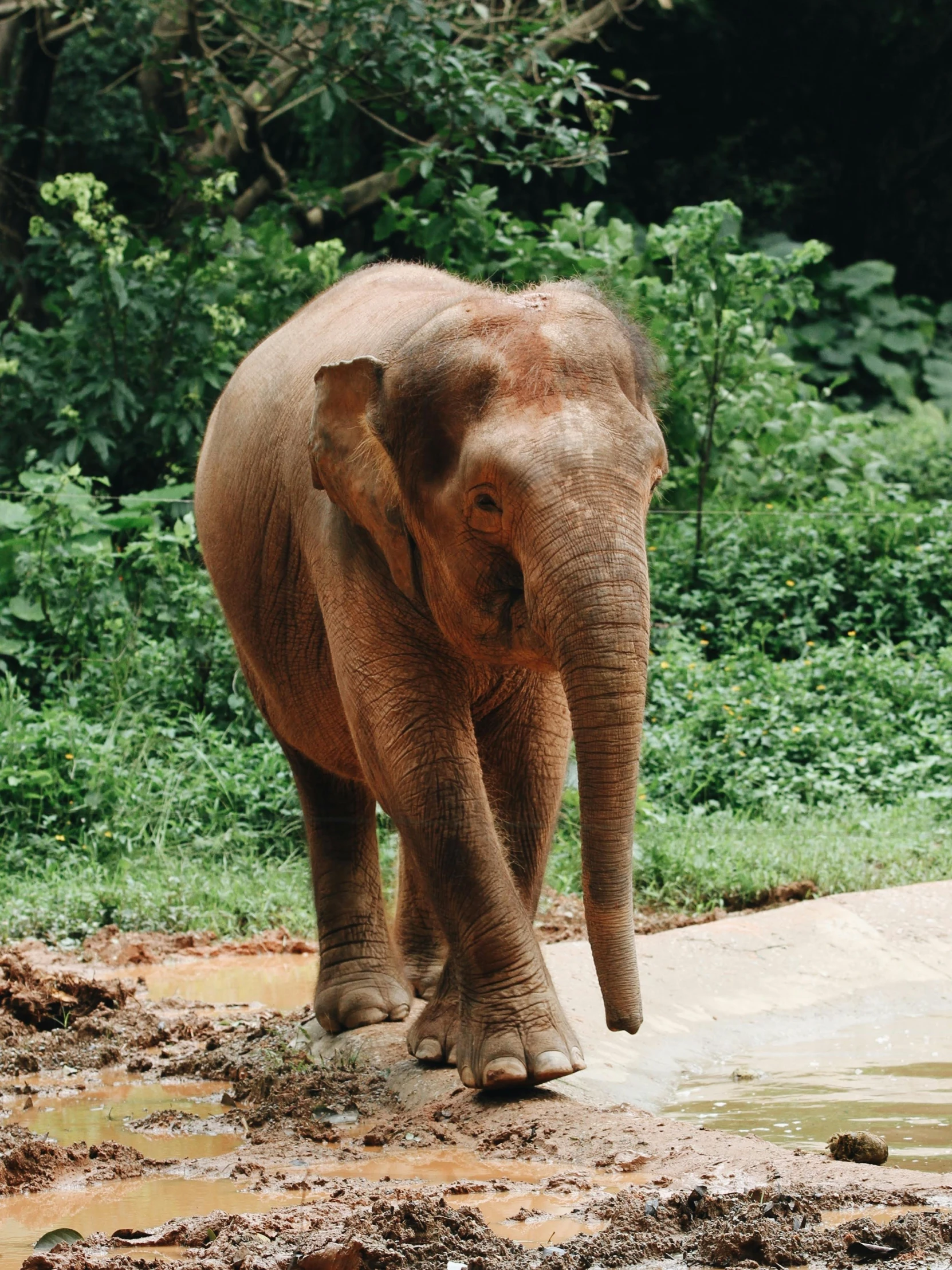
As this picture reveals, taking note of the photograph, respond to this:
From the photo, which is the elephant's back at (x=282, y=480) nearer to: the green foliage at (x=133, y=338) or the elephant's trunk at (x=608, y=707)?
the elephant's trunk at (x=608, y=707)

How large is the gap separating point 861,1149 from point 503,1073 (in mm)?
924

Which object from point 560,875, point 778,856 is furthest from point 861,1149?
point 560,875

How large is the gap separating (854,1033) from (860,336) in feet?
43.9

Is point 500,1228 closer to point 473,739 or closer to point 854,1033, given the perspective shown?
point 473,739

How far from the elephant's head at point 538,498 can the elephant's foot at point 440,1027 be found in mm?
927

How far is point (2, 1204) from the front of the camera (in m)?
3.55

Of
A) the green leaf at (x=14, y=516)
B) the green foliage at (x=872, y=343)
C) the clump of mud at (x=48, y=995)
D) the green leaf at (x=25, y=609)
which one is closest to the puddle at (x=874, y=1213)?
the clump of mud at (x=48, y=995)

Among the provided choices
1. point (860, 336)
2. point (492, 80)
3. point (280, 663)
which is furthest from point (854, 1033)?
point (860, 336)

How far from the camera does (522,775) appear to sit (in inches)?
188

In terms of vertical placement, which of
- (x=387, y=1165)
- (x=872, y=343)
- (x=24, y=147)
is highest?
(x=24, y=147)

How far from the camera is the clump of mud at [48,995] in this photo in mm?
5484

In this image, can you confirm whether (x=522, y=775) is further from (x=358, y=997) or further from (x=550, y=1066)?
(x=358, y=997)

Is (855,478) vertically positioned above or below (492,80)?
below

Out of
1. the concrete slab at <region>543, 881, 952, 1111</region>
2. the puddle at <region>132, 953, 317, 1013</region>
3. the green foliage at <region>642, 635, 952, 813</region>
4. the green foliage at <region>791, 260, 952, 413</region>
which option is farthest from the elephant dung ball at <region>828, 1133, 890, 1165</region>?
the green foliage at <region>791, 260, 952, 413</region>
